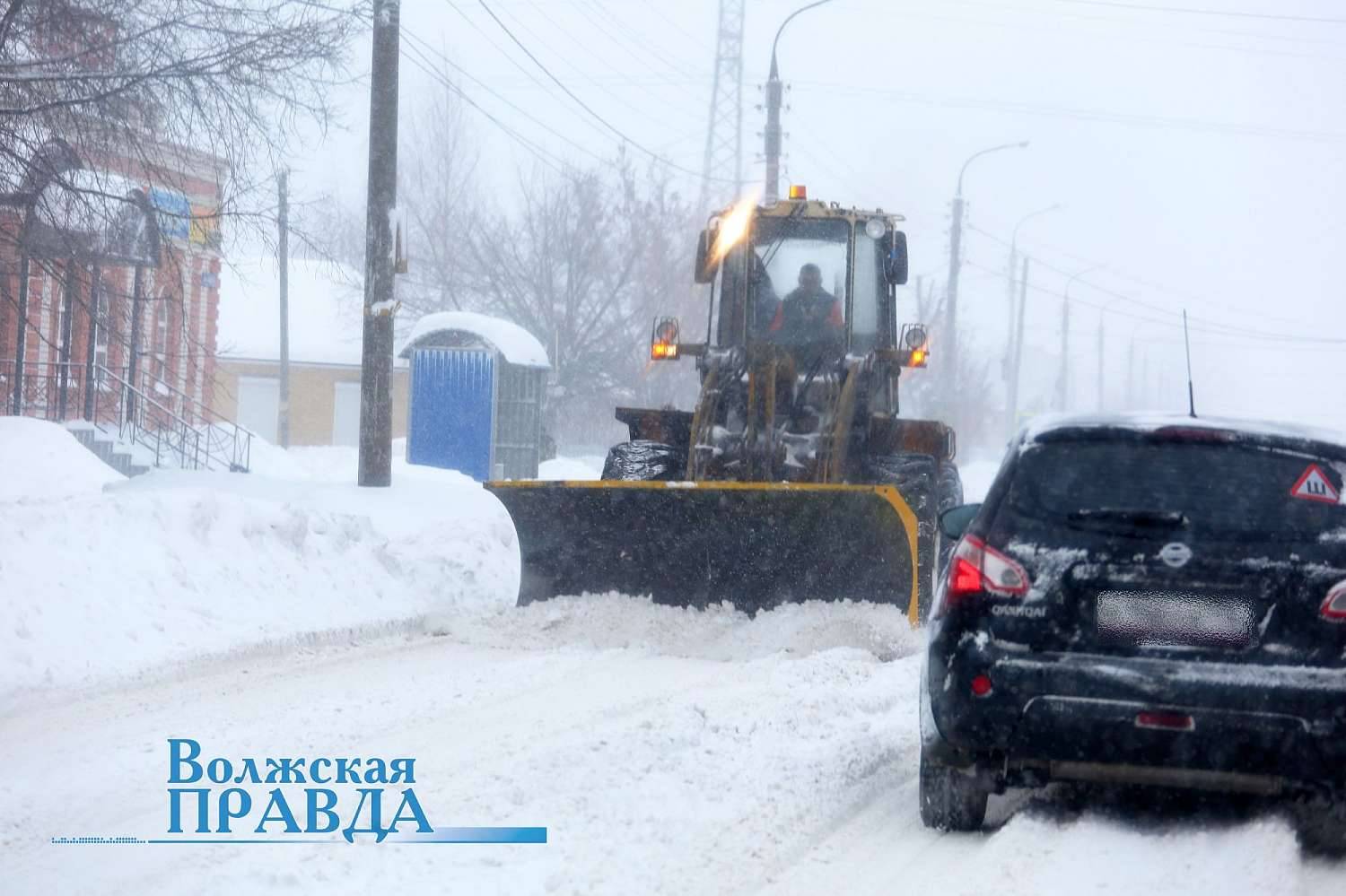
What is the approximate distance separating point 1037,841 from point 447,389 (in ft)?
72.0

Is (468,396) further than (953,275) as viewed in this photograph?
No

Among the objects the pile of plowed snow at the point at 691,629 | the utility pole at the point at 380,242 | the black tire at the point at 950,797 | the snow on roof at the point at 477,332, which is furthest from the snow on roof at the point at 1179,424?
the snow on roof at the point at 477,332

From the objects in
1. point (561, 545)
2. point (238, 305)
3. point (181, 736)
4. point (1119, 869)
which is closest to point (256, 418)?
point (238, 305)

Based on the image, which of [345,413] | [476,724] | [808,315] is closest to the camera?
[476,724]

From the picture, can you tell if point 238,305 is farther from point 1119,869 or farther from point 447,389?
point 1119,869

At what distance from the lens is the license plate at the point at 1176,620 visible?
16.2 feet

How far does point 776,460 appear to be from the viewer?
34.7 feet

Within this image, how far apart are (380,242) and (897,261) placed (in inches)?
216

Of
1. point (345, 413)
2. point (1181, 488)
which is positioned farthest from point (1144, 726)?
point (345, 413)

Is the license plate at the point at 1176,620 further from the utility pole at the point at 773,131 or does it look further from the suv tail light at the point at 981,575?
the utility pole at the point at 773,131

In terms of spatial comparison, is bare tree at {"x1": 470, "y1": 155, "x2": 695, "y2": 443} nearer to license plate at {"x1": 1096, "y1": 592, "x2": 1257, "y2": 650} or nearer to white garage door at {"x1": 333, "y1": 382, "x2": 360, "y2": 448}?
white garage door at {"x1": 333, "y1": 382, "x2": 360, "y2": 448}

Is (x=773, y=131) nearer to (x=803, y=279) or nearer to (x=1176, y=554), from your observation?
(x=803, y=279)

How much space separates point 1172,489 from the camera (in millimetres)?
5156

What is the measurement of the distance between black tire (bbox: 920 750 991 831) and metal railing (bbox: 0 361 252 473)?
18.2m
